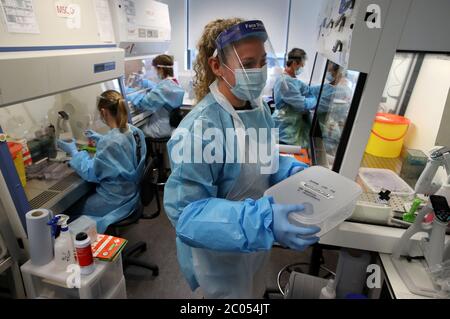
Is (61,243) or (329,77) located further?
(329,77)

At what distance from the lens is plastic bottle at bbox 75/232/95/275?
1.21m

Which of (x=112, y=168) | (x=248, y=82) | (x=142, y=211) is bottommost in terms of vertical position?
(x=142, y=211)

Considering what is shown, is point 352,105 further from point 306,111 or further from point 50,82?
point 306,111

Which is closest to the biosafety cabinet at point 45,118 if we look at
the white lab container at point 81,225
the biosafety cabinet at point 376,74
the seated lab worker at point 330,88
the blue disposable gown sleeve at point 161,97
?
the white lab container at point 81,225

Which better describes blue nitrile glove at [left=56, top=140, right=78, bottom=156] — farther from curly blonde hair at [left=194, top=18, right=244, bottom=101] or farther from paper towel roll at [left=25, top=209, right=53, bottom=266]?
curly blonde hair at [left=194, top=18, right=244, bottom=101]

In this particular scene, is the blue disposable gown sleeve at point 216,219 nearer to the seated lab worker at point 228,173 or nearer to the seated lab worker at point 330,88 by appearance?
the seated lab worker at point 228,173

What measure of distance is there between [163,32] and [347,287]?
10.3 feet

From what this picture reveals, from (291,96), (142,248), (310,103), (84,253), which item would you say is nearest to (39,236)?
(84,253)

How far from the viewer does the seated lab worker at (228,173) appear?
0.81m

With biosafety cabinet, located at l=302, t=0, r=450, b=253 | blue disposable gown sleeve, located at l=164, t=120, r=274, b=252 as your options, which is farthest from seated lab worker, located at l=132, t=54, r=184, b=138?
blue disposable gown sleeve, located at l=164, t=120, r=274, b=252

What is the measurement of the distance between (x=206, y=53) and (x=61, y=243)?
1.02 meters

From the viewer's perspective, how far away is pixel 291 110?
110 inches

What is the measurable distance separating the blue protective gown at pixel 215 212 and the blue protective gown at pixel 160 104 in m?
2.11

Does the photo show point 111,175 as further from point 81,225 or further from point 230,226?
point 230,226
